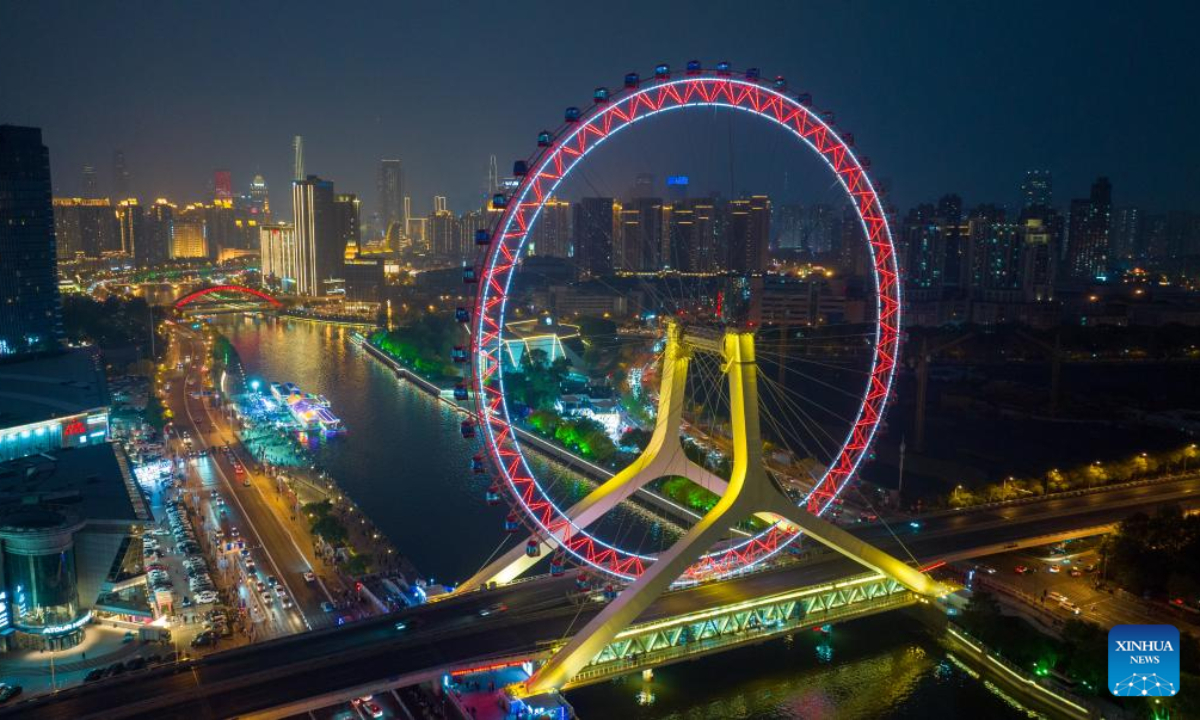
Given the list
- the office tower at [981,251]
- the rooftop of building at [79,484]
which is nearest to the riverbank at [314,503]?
the rooftop of building at [79,484]

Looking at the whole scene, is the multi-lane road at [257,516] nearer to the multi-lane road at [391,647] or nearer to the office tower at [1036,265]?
the multi-lane road at [391,647]

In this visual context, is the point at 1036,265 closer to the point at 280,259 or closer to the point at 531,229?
the point at 531,229

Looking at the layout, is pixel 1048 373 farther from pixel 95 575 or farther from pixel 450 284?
pixel 450 284

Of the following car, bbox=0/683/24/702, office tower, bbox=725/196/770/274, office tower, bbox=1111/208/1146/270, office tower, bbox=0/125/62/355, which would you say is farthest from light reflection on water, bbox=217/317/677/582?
office tower, bbox=1111/208/1146/270

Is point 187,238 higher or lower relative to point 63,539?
higher

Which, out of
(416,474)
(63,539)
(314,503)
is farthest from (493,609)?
(416,474)

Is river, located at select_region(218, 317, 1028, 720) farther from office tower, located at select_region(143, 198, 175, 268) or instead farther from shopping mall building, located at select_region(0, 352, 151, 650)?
office tower, located at select_region(143, 198, 175, 268)

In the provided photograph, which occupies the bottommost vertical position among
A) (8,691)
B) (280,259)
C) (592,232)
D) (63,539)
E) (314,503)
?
(8,691)
